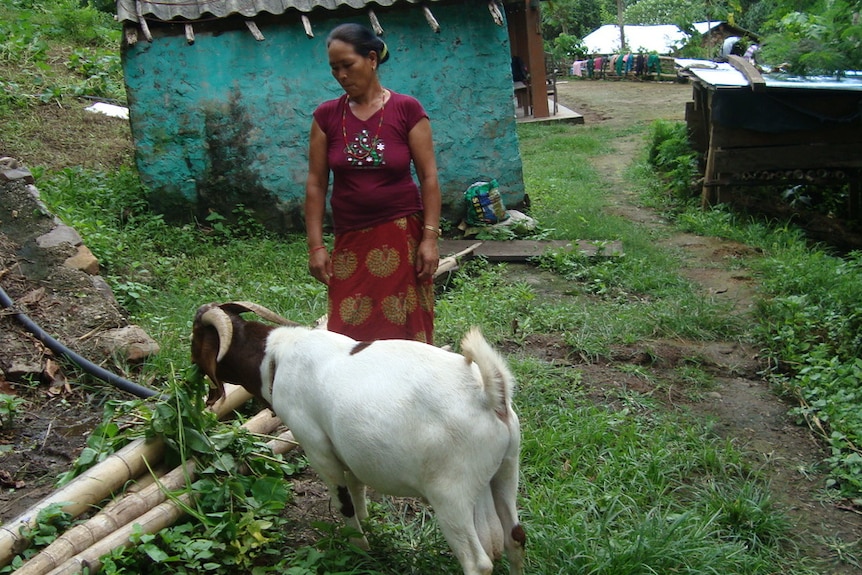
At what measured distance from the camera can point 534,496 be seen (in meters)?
3.60

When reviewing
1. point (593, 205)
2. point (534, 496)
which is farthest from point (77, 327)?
point (593, 205)

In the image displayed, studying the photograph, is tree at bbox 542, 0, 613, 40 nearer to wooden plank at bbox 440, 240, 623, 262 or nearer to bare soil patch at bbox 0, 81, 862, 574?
wooden plank at bbox 440, 240, 623, 262

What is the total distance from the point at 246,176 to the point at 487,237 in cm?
258

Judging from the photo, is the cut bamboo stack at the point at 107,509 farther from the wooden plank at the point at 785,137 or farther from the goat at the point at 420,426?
the wooden plank at the point at 785,137

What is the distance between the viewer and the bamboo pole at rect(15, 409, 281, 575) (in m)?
2.89

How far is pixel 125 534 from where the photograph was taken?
10.1 feet

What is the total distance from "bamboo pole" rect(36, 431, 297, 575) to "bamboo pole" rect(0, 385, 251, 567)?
24 cm

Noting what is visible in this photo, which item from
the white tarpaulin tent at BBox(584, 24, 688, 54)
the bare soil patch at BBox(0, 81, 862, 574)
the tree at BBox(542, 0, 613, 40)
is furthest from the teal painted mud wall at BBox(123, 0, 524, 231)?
the tree at BBox(542, 0, 613, 40)

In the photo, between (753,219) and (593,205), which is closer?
(753,219)

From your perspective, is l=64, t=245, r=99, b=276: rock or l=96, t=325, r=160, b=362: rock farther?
l=64, t=245, r=99, b=276: rock

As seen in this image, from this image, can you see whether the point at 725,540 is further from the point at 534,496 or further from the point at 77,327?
the point at 77,327

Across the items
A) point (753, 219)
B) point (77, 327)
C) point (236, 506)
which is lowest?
point (753, 219)

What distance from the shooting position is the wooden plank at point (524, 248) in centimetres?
766

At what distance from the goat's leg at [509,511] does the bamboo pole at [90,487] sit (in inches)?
61.8
